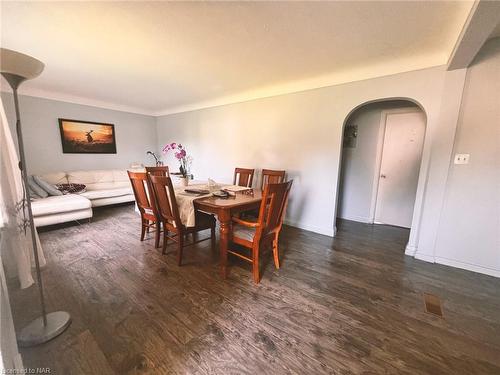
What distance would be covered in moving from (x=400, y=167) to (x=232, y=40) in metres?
3.28

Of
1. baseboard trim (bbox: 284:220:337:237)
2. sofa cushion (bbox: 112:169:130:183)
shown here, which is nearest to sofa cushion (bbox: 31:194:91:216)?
sofa cushion (bbox: 112:169:130:183)

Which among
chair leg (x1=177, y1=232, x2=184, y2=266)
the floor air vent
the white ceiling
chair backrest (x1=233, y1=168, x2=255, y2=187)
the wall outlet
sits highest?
the white ceiling

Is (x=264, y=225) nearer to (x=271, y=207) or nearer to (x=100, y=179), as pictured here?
(x=271, y=207)

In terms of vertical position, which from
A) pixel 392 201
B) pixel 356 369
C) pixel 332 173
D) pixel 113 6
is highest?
pixel 113 6

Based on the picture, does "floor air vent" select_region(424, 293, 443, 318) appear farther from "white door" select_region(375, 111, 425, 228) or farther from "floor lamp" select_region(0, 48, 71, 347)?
"floor lamp" select_region(0, 48, 71, 347)

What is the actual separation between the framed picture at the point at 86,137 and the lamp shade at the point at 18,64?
154 inches

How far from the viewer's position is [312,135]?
3.06 metres

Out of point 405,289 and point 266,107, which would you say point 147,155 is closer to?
point 266,107

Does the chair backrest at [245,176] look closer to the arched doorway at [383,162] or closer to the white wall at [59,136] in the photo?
the arched doorway at [383,162]

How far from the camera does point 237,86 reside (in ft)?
11.1

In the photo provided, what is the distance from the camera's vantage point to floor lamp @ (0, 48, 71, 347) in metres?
1.05

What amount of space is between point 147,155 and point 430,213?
6054mm

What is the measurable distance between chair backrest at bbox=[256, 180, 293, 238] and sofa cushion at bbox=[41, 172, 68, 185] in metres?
4.32

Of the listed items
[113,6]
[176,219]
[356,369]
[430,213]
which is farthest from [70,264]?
[430,213]
